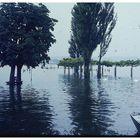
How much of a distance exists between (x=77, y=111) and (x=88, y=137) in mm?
5813

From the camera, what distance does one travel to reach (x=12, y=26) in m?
29.4

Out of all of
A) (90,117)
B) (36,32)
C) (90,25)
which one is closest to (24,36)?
(36,32)

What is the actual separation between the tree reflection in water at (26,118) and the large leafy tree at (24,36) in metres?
8.54

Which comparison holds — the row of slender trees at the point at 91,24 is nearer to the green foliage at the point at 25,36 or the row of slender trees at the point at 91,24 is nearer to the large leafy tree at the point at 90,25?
the large leafy tree at the point at 90,25

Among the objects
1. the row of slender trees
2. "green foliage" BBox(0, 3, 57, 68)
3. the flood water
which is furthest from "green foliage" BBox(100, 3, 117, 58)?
the flood water

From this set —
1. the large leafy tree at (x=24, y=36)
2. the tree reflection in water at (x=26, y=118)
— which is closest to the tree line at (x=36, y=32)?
the large leafy tree at (x=24, y=36)

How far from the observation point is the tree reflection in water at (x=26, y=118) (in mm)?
12980

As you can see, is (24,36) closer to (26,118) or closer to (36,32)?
(36,32)

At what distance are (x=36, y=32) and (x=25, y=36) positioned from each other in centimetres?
147

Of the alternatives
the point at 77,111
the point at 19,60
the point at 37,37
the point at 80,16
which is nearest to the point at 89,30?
the point at 80,16

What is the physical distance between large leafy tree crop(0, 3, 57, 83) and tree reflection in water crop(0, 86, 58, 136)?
854 centimetres

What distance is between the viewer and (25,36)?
100ft

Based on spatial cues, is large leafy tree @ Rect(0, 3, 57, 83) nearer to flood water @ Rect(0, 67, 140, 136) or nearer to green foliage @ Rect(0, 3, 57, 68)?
green foliage @ Rect(0, 3, 57, 68)

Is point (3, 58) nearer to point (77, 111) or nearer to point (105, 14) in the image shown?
point (105, 14)
